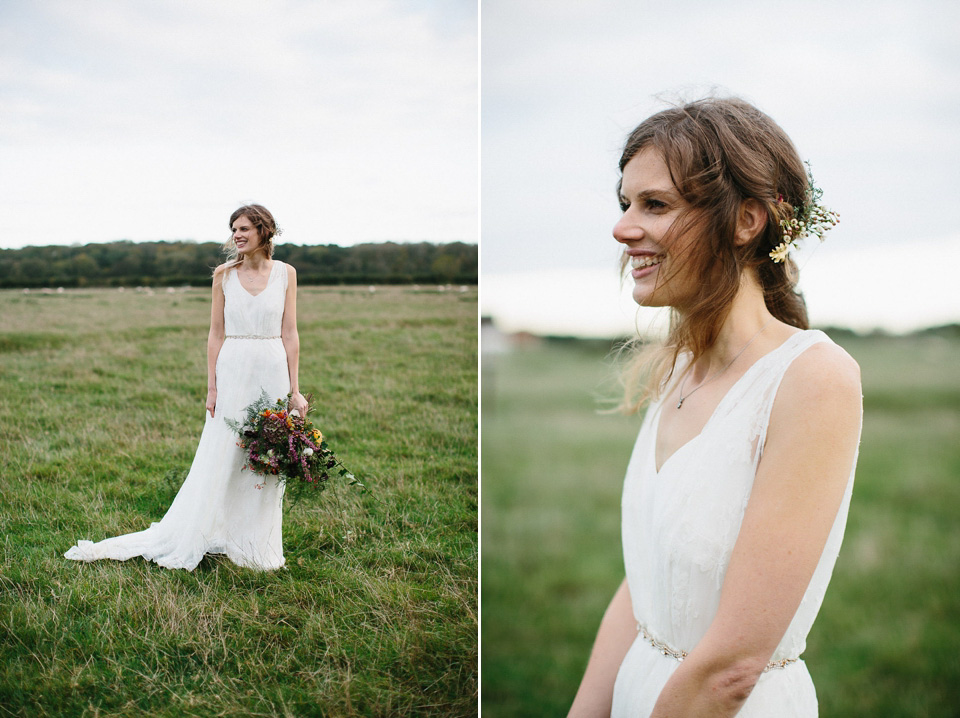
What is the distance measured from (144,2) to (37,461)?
139cm

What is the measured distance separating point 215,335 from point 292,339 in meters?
0.24

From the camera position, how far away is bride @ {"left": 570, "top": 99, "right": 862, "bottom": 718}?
2.85 feet

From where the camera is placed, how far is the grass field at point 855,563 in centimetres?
272

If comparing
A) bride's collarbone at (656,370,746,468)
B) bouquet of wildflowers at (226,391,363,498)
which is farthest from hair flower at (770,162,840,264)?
bouquet of wildflowers at (226,391,363,498)

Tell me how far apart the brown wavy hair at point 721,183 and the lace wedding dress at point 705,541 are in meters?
0.16

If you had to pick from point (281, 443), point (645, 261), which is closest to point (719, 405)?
point (645, 261)

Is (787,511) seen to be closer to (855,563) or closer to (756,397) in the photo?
(756,397)

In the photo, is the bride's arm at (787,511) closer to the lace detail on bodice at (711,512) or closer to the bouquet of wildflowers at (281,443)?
the lace detail on bodice at (711,512)

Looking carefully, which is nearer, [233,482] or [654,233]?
[654,233]

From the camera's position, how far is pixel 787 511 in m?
0.86

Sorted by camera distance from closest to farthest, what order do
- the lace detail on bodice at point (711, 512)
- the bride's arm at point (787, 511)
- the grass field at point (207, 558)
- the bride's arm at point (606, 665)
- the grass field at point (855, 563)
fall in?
the bride's arm at point (787, 511), the lace detail on bodice at point (711, 512), the bride's arm at point (606, 665), the grass field at point (207, 558), the grass field at point (855, 563)

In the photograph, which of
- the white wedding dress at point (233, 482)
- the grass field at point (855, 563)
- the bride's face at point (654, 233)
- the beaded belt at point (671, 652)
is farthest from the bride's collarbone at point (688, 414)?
the white wedding dress at point (233, 482)

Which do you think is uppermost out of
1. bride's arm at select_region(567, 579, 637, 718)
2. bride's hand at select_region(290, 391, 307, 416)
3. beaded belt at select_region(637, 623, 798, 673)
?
bride's hand at select_region(290, 391, 307, 416)

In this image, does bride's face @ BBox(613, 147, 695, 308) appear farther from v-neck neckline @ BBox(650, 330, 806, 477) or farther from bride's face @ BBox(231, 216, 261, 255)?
bride's face @ BBox(231, 216, 261, 255)
